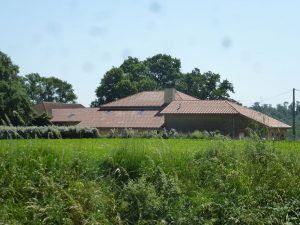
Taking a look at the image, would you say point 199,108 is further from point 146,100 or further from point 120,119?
point 146,100

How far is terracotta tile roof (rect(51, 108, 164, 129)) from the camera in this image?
58000 mm

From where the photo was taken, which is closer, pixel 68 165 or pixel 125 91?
pixel 68 165

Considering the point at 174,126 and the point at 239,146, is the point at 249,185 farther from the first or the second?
the point at 174,126

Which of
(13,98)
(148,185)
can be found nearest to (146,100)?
(13,98)

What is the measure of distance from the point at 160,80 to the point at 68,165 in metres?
88.4

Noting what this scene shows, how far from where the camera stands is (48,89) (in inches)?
3821

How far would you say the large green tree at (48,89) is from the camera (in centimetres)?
9488

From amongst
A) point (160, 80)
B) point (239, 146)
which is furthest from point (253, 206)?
point (160, 80)

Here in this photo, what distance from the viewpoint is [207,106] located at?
54.8 m

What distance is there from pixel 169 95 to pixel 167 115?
7.80m

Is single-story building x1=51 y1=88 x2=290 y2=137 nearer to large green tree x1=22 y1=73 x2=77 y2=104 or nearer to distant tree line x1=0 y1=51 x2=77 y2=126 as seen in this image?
distant tree line x1=0 y1=51 x2=77 y2=126

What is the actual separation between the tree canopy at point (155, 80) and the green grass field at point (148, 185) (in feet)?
234

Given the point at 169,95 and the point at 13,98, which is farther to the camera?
the point at 169,95

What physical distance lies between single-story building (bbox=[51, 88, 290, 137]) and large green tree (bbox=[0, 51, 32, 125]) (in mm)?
8987
